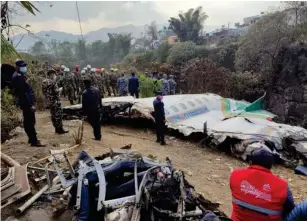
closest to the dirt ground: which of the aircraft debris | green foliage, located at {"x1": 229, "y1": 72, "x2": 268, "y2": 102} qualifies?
the aircraft debris

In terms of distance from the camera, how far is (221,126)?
10625 mm

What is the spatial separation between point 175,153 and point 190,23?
4019cm

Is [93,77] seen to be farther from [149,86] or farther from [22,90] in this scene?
[22,90]

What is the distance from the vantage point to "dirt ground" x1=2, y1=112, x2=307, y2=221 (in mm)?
7147

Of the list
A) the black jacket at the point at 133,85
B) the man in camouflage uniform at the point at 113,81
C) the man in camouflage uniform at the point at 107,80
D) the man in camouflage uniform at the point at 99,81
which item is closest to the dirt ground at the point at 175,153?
the black jacket at the point at 133,85

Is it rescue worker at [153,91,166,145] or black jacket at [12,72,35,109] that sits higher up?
black jacket at [12,72,35,109]

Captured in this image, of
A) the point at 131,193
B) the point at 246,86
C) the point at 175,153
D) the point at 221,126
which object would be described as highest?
the point at 131,193

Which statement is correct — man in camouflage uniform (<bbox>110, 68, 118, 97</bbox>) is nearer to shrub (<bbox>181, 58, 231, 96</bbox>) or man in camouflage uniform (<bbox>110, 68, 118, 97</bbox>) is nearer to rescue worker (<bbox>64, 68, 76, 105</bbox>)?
rescue worker (<bbox>64, 68, 76, 105</bbox>)

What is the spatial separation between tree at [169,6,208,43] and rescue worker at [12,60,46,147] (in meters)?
41.3

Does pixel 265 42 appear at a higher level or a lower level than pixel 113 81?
higher

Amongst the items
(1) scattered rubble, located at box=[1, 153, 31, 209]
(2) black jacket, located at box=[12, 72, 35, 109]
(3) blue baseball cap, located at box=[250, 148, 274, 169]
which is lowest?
(1) scattered rubble, located at box=[1, 153, 31, 209]

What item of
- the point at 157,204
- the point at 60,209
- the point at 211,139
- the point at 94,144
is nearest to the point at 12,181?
the point at 60,209

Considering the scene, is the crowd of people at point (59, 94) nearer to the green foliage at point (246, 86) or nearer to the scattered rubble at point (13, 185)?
the scattered rubble at point (13, 185)

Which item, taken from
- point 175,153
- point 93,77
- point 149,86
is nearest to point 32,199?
point 175,153
